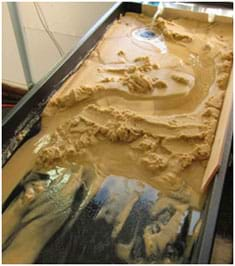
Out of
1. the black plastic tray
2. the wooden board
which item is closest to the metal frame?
the black plastic tray

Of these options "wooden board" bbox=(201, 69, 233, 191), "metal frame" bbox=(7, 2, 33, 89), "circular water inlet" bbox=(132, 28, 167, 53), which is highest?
"circular water inlet" bbox=(132, 28, 167, 53)

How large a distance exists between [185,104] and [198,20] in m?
0.86

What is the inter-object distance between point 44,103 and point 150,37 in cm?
82

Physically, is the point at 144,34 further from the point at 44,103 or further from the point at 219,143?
the point at 219,143

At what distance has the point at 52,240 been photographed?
0.98 metres

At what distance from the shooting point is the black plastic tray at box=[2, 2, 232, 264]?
0.94 metres

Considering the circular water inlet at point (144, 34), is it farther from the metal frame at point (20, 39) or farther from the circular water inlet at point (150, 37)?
the metal frame at point (20, 39)

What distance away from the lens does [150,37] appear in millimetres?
1916

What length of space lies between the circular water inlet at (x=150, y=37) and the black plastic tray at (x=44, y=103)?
19 cm

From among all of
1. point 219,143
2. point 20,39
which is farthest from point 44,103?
point 20,39

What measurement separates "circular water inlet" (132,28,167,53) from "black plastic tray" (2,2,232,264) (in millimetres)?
190

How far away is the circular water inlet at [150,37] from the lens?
1.86m

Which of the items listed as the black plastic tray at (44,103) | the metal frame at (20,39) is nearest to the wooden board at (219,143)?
the black plastic tray at (44,103)

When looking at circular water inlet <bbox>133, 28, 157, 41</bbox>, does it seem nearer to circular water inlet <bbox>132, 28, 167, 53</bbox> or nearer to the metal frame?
circular water inlet <bbox>132, 28, 167, 53</bbox>
